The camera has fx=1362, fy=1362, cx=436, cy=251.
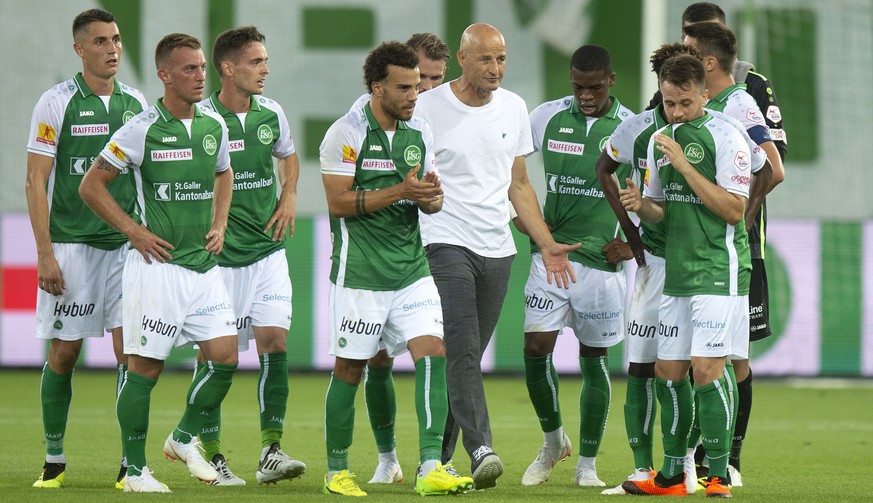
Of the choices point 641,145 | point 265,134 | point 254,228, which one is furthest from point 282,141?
point 641,145

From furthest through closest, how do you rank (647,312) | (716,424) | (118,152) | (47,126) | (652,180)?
(47,126) < (647,312) < (652,180) < (118,152) < (716,424)

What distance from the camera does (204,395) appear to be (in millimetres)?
7164

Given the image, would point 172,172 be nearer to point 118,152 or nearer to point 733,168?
point 118,152

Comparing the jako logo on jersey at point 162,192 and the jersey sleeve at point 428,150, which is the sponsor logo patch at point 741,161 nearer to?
the jersey sleeve at point 428,150

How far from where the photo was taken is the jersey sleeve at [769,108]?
772 cm

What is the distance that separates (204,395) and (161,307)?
710mm

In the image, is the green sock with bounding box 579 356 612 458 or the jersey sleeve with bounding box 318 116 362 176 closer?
the jersey sleeve with bounding box 318 116 362 176

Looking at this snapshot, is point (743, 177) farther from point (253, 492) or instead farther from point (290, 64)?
point (290, 64)

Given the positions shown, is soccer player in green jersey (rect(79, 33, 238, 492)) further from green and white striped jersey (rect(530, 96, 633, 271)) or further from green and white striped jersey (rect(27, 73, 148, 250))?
green and white striped jersey (rect(530, 96, 633, 271))

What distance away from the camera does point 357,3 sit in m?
16.0

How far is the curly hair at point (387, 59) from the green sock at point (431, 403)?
1402 mm

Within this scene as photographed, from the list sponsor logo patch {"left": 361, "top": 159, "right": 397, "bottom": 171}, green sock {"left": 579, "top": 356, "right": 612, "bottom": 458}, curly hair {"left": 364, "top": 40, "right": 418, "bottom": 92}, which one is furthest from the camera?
green sock {"left": 579, "top": 356, "right": 612, "bottom": 458}

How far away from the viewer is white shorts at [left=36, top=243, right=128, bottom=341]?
24.0 feet

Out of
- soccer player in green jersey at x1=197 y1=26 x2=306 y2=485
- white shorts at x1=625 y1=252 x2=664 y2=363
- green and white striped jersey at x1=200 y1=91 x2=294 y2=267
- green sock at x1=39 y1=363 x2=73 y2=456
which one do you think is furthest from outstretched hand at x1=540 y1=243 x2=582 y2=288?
green sock at x1=39 y1=363 x2=73 y2=456
